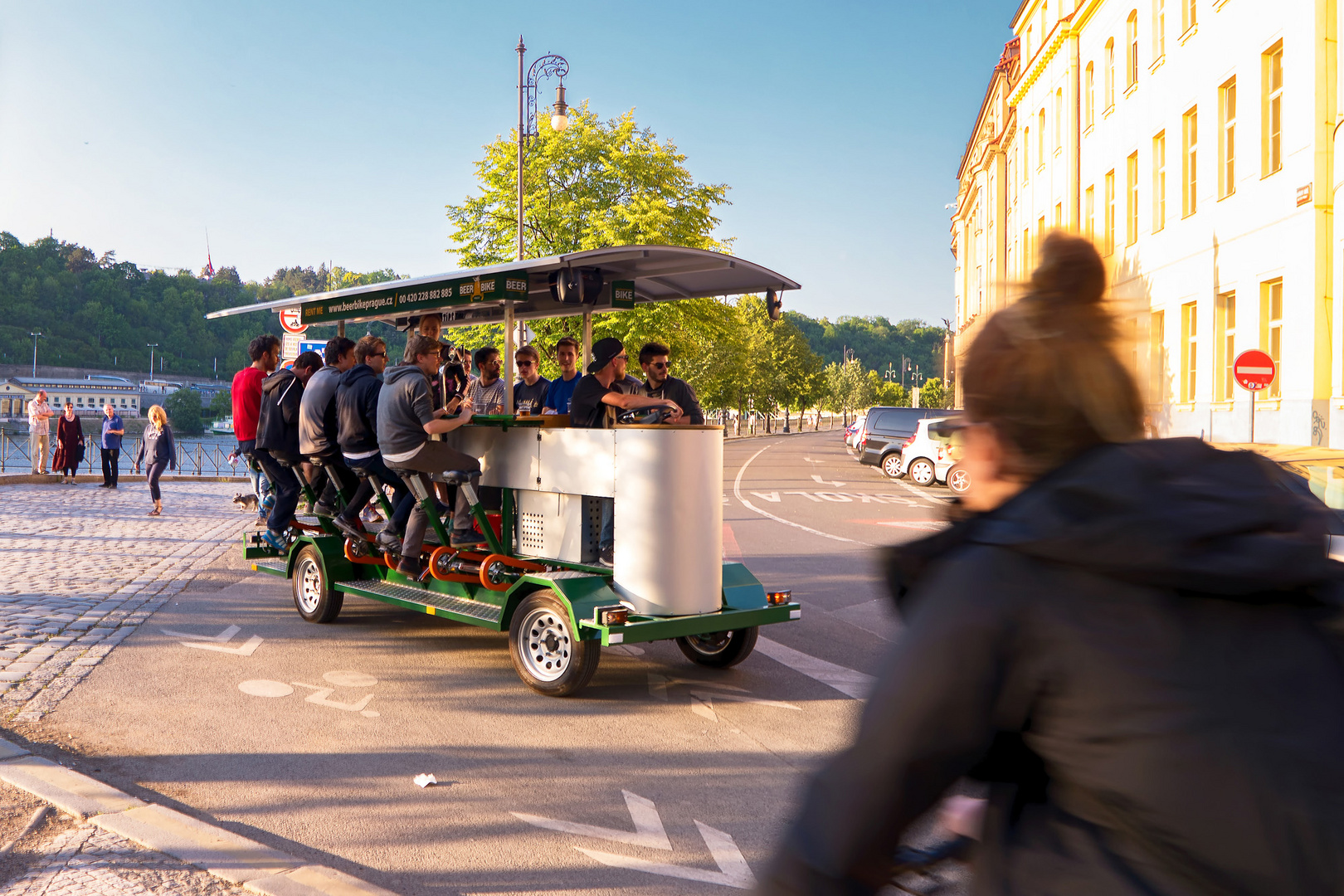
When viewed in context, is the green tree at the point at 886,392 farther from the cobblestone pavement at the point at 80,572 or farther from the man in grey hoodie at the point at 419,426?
the man in grey hoodie at the point at 419,426

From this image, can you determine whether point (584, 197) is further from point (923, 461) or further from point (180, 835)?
point (180, 835)

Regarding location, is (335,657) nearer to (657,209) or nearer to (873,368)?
(657,209)

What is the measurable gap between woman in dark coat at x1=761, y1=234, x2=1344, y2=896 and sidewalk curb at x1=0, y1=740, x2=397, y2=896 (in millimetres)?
2977


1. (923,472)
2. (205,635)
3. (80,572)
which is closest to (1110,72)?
(923,472)

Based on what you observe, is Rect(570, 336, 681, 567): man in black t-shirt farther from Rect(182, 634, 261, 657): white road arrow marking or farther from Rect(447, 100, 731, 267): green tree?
Rect(447, 100, 731, 267): green tree

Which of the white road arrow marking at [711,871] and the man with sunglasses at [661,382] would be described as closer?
the white road arrow marking at [711,871]

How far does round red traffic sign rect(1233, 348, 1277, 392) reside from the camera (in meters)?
16.3

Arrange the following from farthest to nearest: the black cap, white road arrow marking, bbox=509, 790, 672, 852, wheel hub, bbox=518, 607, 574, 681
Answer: the black cap < wheel hub, bbox=518, 607, 574, 681 < white road arrow marking, bbox=509, 790, 672, 852

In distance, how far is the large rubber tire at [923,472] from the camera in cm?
2783

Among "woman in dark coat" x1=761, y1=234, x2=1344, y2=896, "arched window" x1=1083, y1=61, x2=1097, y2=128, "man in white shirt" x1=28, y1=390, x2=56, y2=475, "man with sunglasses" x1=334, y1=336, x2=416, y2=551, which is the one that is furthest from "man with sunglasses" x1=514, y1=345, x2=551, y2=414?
"arched window" x1=1083, y1=61, x2=1097, y2=128

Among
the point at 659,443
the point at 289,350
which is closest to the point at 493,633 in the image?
the point at 659,443

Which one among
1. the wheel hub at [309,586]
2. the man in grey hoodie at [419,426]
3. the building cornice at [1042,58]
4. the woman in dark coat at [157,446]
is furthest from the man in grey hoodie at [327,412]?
the building cornice at [1042,58]

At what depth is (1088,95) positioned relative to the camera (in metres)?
31.2

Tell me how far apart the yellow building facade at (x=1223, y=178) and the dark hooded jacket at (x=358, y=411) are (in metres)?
5.20
